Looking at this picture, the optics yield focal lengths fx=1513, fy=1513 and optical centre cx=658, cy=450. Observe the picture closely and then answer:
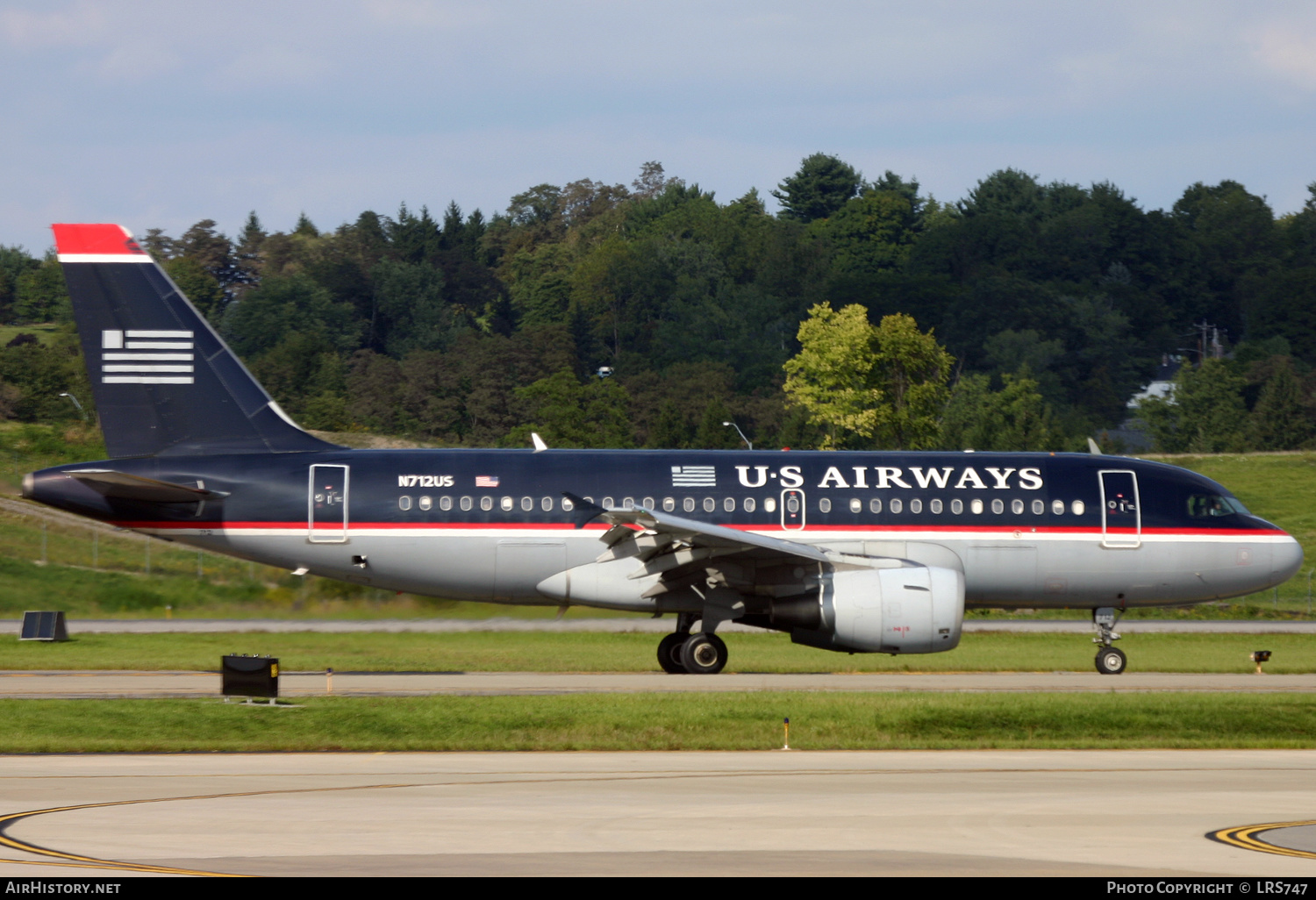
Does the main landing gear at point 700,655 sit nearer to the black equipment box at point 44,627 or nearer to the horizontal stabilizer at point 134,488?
the horizontal stabilizer at point 134,488

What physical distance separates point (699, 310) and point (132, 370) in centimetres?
11180

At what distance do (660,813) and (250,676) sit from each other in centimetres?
1025

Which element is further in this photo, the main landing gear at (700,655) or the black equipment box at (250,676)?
the main landing gear at (700,655)

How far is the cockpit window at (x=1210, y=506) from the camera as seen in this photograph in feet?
98.5

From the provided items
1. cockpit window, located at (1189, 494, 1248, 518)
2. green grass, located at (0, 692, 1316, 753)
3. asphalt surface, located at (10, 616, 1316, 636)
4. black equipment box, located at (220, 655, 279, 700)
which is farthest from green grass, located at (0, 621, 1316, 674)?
green grass, located at (0, 692, 1316, 753)

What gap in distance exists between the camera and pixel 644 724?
21.1 m

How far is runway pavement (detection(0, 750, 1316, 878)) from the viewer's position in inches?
462

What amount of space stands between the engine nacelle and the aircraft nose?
7.64 metres

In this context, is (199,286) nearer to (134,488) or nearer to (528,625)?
(528,625)

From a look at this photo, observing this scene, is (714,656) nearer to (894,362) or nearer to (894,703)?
(894,703)

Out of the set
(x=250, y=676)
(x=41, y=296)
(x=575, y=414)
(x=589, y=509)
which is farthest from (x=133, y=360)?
(x=41, y=296)

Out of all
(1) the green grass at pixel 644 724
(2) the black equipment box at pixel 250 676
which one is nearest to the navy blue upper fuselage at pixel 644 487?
(2) the black equipment box at pixel 250 676

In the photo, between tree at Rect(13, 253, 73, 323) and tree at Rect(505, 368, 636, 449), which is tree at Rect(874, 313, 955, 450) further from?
tree at Rect(13, 253, 73, 323)

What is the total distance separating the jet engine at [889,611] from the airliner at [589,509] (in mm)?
408
